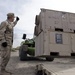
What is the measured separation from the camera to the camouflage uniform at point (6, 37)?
5148mm

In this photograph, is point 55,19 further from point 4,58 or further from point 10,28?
point 4,58

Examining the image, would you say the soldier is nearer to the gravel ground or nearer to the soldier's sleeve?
the soldier's sleeve

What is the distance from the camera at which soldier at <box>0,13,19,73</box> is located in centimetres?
514

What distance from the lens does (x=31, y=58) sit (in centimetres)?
1077

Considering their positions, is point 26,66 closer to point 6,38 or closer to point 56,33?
point 56,33

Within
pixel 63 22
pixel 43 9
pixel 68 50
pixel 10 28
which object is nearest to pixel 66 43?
pixel 68 50

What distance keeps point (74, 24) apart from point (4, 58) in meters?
2.73

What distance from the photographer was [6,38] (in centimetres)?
527

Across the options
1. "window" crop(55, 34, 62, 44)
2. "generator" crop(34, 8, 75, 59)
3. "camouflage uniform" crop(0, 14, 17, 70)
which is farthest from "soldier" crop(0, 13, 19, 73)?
"window" crop(55, 34, 62, 44)

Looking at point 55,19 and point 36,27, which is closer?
point 55,19

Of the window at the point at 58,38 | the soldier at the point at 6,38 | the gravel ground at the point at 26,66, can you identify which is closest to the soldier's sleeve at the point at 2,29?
the soldier at the point at 6,38

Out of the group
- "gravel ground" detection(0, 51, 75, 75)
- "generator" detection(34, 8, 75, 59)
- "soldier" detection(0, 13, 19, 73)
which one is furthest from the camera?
→ "generator" detection(34, 8, 75, 59)

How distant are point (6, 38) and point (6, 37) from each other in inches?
1.1

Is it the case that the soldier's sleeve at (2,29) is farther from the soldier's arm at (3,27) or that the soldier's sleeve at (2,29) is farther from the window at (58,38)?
the window at (58,38)
